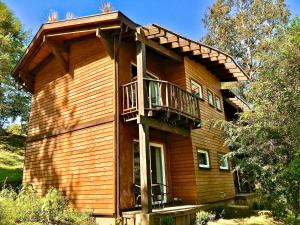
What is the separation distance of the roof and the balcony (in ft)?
5.89

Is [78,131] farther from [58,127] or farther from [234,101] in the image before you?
[234,101]

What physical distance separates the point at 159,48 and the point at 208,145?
17.5 ft

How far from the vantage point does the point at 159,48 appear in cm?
1138

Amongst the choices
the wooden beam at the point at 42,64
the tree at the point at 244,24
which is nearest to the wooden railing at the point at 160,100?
→ the wooden beam at the point at 42,64

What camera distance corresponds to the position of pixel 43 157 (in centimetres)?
1231

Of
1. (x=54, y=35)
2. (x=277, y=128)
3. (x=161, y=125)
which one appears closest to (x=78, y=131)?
(x=161, y=125)

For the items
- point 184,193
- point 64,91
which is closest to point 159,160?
point 184,193

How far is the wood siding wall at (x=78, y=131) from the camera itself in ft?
31.7

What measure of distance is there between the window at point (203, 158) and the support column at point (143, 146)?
14.8 feet

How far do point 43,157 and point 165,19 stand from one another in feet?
35.2

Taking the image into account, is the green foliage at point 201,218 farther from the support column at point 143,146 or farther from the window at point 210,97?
the window at point 210,97

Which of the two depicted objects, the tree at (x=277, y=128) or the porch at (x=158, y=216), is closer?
the porch at (x=158, y=216)

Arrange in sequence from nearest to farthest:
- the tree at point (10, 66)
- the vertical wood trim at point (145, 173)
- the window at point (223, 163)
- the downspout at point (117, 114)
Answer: the vertical wood trim at point (145, 173) → the downspout at point (117, 114) → the window at point (223, 163) → the tree at point (10, 66)

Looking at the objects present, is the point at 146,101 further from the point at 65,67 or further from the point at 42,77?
the point at 42,77
